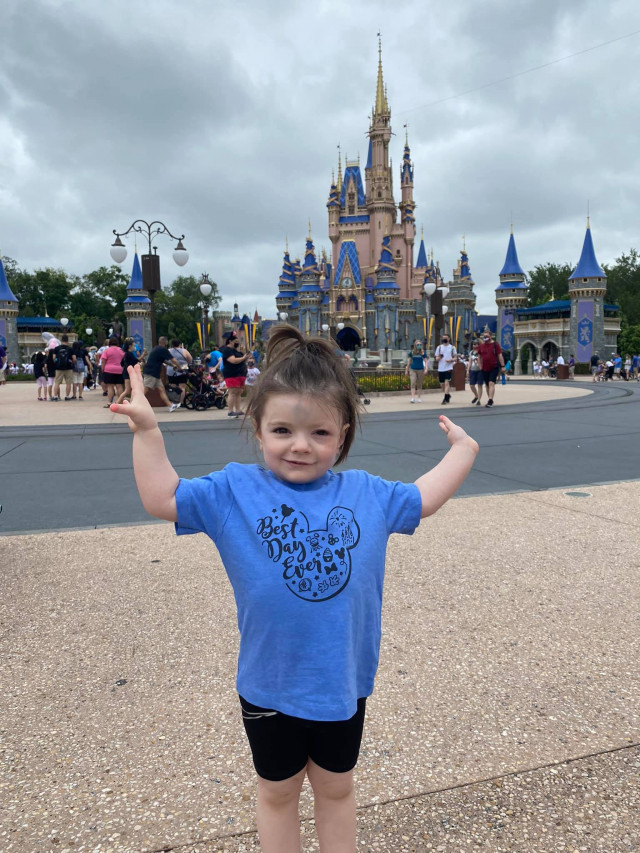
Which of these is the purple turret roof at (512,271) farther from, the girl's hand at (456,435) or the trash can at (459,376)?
the girl's hand at (456,435)

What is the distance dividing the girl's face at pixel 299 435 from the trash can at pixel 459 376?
71.3ft

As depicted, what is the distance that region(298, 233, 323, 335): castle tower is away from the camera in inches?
2793

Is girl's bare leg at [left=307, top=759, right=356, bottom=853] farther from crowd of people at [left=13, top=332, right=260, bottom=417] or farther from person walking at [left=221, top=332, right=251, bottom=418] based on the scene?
person walking at [left=221, top=332, right=251, bottom=418]

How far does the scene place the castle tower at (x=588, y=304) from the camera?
5016 cm

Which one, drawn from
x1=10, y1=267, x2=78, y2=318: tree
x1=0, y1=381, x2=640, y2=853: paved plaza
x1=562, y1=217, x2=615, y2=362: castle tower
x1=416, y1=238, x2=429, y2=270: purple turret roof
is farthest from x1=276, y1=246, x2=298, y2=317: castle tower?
x1=0, y1=381, x2=640, y2=853: paved plaza

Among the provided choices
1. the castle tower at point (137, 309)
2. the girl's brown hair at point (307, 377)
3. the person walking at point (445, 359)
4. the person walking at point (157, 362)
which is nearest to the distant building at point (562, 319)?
the castle tower at point (137, 309)

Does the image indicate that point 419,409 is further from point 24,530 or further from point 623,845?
point 623,845

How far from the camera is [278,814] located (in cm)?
147

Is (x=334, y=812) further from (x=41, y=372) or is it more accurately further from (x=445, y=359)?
(x=41, y=372)

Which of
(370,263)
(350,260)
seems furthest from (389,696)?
(370,263)

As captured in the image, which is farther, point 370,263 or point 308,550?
point 370,263

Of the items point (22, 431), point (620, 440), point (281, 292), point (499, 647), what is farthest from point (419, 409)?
point (281, 292)

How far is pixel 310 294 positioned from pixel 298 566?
71203 mm

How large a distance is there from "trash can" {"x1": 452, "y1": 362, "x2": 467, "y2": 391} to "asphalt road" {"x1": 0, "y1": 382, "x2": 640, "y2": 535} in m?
9.67
